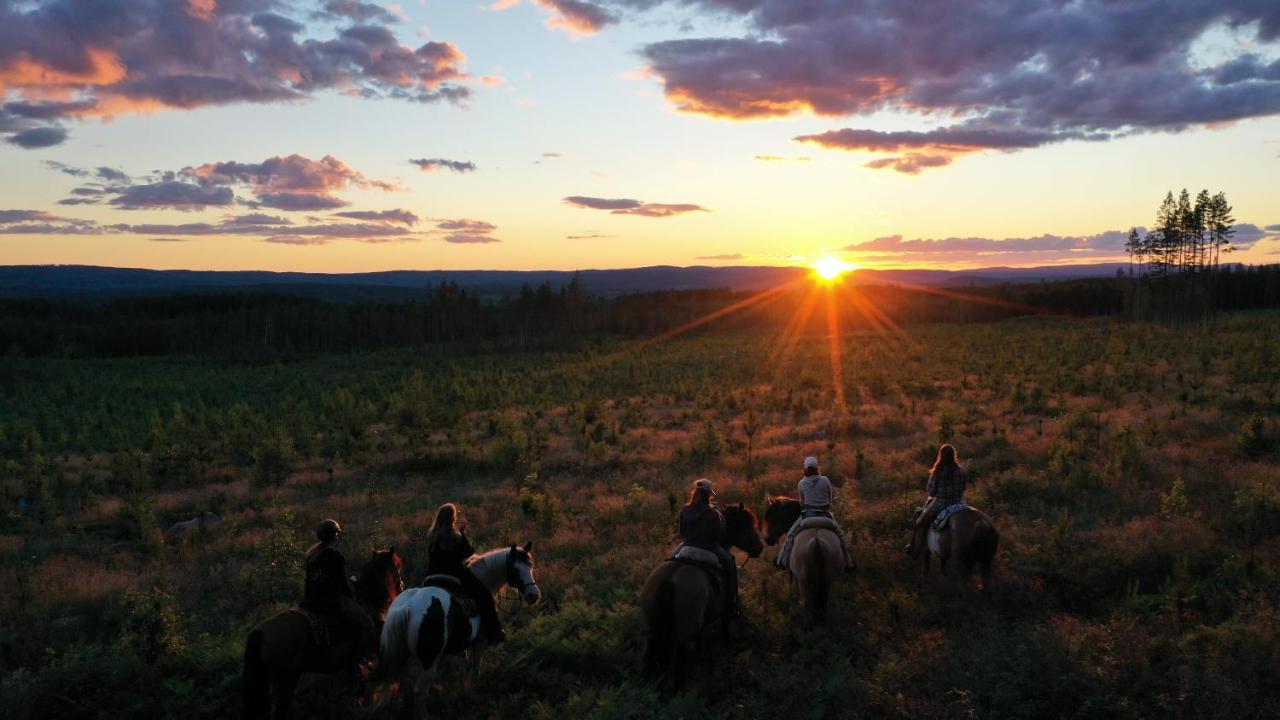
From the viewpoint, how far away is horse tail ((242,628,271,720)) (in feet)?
21.1

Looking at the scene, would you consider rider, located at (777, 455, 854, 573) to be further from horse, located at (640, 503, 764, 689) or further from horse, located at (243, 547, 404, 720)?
horse, located at (243, 547, 404, 720)

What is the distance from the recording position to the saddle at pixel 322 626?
6934 millimetres

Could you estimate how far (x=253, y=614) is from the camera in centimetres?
1020

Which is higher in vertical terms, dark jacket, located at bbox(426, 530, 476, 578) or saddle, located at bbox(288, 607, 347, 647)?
dark jacket, located at bbox(426, 530, 476, 578)

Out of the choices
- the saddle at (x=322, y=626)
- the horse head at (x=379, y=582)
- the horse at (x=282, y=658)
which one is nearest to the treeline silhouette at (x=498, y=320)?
the horse head at (x=379, y=582)

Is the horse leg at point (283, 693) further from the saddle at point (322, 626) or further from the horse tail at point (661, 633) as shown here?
the horse tail at point (661, 633)

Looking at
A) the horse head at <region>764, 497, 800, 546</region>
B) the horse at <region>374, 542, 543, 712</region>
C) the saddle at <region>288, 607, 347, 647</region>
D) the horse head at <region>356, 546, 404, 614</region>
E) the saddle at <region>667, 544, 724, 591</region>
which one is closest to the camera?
the saddle at <region>288, 607, 347, 647</region>

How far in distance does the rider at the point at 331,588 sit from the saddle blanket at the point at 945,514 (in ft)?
26.5

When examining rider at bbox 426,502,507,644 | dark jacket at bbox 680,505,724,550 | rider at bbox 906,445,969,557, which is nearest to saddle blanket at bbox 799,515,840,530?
dark jacket at bbox 680,505,724,550

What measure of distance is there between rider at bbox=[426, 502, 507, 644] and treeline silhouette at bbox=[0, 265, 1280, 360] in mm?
82602

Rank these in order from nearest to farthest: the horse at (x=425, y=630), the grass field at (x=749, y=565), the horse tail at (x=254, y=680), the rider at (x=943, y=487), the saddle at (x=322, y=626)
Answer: the horse tail at (x=254, y=680), the saddle at (x=322, y=626), the horse at (x=425, y=630), the grass field at (x=749, y=565), the rider at (x=943, y=487)

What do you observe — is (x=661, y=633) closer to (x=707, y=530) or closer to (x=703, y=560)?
(x=703, y=560)

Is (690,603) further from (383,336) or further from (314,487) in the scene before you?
(383,336)

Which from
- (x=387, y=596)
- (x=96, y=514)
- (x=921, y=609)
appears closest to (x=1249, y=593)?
(x=921, y=609)
